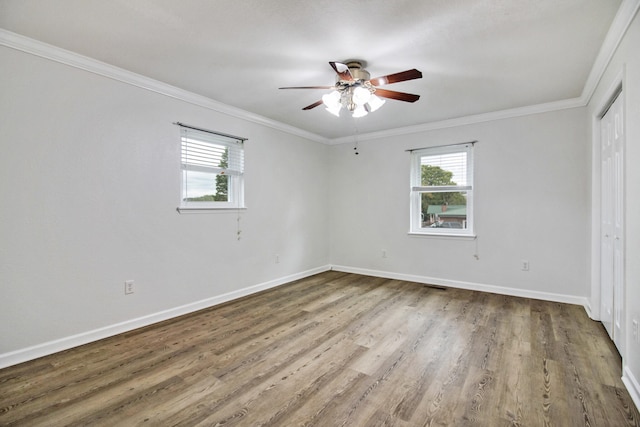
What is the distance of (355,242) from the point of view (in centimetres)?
539

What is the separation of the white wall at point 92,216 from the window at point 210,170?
0.41ft

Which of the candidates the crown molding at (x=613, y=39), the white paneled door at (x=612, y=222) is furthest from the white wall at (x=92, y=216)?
the white paneled door at (x=612, y=222)

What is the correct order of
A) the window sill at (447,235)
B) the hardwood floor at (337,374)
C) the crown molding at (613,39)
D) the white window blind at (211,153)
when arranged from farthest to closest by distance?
the window sill at (447,235)
the white window blind at (211,153)
the crown molding at (613,39)
the hardwood floor at (337,374)

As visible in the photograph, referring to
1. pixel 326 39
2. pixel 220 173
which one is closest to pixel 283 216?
pixel 220 173

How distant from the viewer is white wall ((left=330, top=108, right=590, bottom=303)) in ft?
12.0

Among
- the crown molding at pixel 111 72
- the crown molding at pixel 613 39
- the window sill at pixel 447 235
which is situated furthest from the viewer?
the window sill at pixel 447 235

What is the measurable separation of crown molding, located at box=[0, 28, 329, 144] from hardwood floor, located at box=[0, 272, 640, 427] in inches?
93.6

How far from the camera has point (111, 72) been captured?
9.09 feet

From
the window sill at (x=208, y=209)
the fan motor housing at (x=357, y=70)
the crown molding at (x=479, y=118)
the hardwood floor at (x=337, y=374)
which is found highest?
the crown molding at (x=479, y=118)

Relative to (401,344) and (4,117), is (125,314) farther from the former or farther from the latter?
(401,344)

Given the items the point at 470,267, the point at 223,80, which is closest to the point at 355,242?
the point at 470,267

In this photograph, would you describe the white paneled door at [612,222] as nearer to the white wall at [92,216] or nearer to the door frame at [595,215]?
the door frame at [595,215]

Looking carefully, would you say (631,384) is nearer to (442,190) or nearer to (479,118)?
(442,190)

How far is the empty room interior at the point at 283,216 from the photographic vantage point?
6.33ft
